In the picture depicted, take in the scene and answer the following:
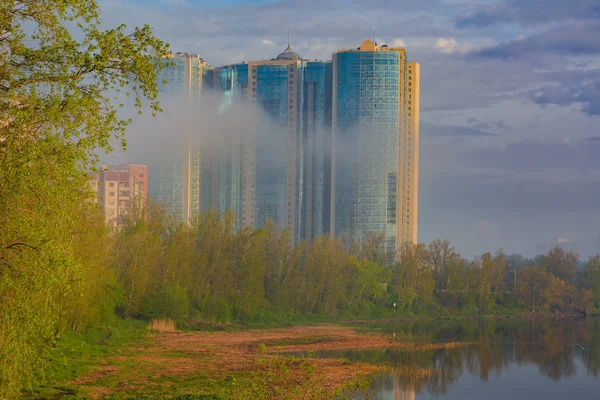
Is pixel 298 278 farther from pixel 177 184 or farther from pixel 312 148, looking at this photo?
pixel 177 184

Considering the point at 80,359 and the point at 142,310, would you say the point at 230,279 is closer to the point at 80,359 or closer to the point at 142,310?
the point at 142,310

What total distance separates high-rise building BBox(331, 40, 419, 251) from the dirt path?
71847 mm

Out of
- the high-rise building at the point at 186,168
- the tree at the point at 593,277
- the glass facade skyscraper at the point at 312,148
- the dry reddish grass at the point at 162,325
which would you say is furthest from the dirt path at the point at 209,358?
the high-rise building at the point at 186,168

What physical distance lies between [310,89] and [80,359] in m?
116

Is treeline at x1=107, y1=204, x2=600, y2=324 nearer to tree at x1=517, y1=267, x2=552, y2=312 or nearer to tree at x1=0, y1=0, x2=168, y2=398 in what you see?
tree at x1=517, y1=267, x2=552, y2=312

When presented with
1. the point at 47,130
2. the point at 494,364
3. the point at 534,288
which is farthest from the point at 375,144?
the point at 47,130

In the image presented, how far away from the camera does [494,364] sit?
50312mm

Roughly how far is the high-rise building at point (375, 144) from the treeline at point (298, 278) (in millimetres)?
29273

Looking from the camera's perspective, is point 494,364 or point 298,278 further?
point 298,278

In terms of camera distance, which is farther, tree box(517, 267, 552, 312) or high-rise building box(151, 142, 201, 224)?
high-rise building box(151, 142, 201, 224)

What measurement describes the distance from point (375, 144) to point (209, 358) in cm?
10310

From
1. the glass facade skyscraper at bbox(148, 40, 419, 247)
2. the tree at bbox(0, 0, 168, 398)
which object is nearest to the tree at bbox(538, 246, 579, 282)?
the glass facade skyscraper at bbox(148, 40, 419, 247)

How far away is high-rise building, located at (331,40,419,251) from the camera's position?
138 m

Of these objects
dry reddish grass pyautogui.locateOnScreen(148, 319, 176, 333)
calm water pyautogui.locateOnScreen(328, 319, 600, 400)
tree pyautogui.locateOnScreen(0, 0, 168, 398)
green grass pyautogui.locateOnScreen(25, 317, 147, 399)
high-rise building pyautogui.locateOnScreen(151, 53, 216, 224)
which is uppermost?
high-rise building pyautogui.locateOnScreen(151, 53, 216, 224)
